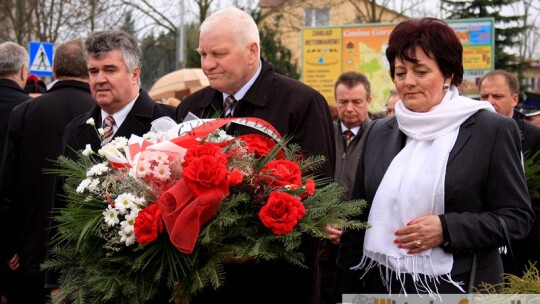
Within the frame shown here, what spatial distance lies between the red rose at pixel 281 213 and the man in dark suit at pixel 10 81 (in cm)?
429

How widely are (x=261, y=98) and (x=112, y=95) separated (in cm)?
103

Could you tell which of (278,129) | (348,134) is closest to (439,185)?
(278,129)

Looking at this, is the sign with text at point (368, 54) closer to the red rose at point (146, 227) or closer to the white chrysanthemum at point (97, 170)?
the white chrysanthemum at point (97, 170)

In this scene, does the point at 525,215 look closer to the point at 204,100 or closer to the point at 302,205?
the point at 302,205

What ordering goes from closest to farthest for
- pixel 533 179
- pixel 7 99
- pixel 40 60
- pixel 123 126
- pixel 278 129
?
pixel 278 129 → pixel 123 126 → pixel 533 179 → pixel 7 99 → pixel 40 60

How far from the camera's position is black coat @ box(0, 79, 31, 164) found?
6.55 metres

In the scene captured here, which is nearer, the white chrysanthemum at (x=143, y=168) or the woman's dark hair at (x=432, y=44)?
the white chrysanthemum at (x=143, y=168)

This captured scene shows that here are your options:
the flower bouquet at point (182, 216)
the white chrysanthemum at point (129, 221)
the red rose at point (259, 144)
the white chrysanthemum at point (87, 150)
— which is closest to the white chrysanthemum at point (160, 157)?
the flower bouquet at point (182, 216)

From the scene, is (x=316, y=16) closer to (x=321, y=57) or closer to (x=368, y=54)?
(x=321, y=57)

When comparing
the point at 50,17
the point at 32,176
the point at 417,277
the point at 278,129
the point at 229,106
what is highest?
the point at 50,17

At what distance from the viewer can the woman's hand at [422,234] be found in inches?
124

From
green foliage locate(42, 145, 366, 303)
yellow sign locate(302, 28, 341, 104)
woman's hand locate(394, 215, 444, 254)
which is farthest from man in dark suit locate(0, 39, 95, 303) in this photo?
yellow sign locate(302, 28, 341, 104)

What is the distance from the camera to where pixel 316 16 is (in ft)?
116

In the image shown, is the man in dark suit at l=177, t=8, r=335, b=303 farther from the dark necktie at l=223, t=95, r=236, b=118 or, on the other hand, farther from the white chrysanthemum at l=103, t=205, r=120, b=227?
the white chrysanthemum at l=103, t=205, r=120, b=227
